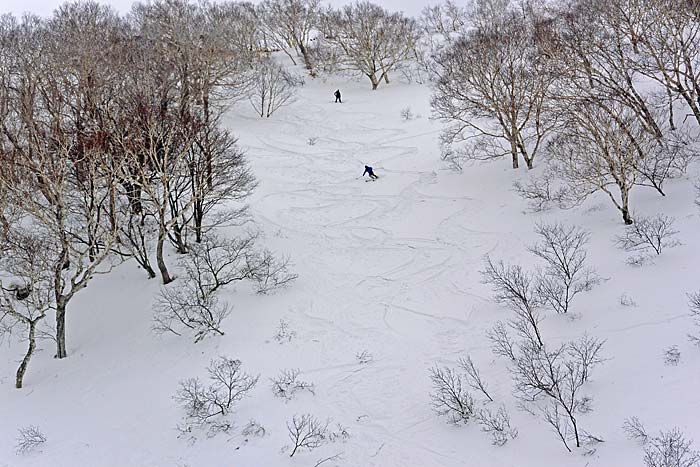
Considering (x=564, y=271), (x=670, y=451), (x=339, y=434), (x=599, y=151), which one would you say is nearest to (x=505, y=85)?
(x=599, y=151)

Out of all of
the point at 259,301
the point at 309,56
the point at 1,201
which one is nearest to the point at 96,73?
the point at 1,201

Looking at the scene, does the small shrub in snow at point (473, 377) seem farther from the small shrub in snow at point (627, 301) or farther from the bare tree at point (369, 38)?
the bare tree at point (369, 38)

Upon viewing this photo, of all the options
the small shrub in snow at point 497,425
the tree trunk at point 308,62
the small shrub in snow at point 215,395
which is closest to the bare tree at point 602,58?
the small shrub in snow at point 497,425

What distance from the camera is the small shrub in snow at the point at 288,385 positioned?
1341cm

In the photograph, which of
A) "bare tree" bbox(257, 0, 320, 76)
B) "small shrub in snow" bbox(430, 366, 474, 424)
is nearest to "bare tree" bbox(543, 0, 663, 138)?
"small shrub in snow" bbox(430, 366, 474, 424)

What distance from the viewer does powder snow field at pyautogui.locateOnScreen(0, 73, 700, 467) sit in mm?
11117

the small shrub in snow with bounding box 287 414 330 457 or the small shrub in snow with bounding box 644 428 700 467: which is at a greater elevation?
the small shrub in snow with bounding box 644 428 700 467

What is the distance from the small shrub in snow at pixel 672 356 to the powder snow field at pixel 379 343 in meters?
0.15

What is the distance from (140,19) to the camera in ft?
135

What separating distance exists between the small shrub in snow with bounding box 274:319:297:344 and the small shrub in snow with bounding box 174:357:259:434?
1.53 meters

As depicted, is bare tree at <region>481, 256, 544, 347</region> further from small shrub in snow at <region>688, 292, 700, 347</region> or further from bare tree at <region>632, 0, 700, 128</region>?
bare tree at <region>632, 0, 700, 128</region>

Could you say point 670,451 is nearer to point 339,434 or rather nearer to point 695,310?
point 695,310

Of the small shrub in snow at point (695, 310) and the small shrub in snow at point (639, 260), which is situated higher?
the small shrub in snow at point (639, 260)

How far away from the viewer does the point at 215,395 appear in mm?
13367
